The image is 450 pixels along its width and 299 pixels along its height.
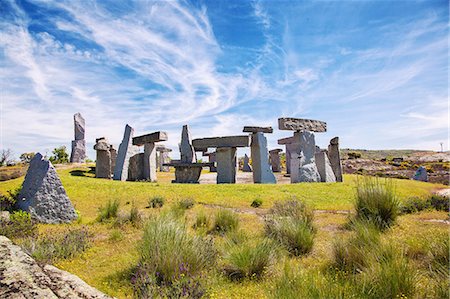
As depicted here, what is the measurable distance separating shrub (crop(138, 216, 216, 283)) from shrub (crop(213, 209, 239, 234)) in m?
2.37

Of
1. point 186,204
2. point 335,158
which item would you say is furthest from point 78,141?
point 335,158

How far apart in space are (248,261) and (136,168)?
16319 millimetres

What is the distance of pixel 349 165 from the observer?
38281 millimetres

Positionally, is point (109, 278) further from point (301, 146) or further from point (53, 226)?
point (301, 146)

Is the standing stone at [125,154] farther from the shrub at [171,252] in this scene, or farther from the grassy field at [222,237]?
the shrub at [171,252]

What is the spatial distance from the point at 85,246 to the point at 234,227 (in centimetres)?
341

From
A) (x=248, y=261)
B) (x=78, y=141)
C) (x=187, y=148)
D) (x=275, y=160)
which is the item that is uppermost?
(x=78, y=141)

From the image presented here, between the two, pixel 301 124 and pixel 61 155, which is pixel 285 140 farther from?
pixel 61 155

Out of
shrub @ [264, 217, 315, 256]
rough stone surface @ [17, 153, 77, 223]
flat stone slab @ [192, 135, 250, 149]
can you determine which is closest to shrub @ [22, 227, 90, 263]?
rough stone surface @ [17, 153, 77, 223]

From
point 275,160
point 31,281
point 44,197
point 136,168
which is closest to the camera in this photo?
point 31,281

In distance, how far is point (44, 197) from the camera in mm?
8562

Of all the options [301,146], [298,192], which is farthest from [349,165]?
[298,192]

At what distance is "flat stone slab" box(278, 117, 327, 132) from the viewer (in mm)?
17091

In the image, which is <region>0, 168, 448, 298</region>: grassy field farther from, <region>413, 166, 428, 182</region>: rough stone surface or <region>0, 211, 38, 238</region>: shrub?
<region>413, 166, 428, 182</region>: rough stone surface
